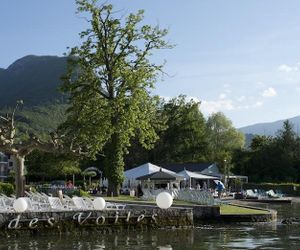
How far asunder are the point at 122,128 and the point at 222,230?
1714 centimetres

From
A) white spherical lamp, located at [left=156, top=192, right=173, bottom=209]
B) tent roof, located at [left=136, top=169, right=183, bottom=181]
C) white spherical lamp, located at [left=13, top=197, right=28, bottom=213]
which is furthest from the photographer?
tent roof, located at [left=136, top=169, right=183, bottom=181]

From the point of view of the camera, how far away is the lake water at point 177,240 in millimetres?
18734

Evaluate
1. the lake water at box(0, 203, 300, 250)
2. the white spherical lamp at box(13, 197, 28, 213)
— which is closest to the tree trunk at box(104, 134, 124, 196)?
the lake water at box(0, 203, 300, 250)

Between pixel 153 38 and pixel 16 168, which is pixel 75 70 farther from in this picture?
pixel 16 168

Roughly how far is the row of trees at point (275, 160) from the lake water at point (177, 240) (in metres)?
55.9

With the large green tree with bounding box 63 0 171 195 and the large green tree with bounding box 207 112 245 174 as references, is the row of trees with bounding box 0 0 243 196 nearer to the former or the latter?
the large green tree with bounding box 63 0 171 195

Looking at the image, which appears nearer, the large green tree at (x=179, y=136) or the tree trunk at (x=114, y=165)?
the tree trunk at (x=114, y=165)

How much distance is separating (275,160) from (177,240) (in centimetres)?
6251

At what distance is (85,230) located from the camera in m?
22.9

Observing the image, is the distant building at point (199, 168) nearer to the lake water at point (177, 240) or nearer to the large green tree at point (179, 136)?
the large green tree at point (179, 136)

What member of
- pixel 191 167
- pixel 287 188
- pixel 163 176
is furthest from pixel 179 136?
pixel 163 176

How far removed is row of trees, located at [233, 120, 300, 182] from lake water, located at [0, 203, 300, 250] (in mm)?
55902

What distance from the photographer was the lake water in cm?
1873

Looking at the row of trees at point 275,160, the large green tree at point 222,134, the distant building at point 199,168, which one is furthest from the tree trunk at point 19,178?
the large green tree at point 222,134
